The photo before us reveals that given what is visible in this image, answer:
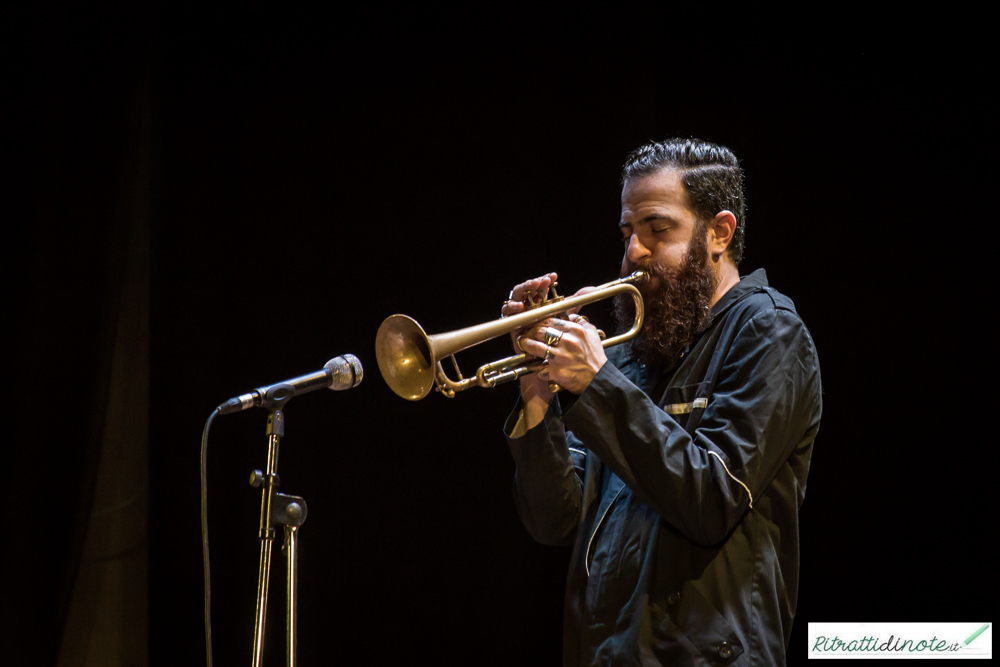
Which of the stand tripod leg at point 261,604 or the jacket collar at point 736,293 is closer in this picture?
the stand tripod leg at point 261,604

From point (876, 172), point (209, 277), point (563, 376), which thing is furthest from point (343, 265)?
point (876, 172)

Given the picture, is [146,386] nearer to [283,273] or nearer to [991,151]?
[283,273]

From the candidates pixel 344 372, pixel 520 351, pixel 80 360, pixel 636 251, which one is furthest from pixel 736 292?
pixel 80 360

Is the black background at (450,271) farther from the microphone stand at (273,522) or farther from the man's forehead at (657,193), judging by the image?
the microphone stand at (273,522)

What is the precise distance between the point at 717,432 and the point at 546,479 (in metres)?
0.49

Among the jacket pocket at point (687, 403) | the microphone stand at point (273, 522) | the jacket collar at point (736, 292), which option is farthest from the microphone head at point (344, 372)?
the jacket collar at point (736, 292)

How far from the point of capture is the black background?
2.86m

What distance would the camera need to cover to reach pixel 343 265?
9.88 ft

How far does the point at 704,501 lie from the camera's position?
170cm

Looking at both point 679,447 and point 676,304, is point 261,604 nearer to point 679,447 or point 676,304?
point 679,447

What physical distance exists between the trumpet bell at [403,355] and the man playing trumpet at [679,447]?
9.8 inches

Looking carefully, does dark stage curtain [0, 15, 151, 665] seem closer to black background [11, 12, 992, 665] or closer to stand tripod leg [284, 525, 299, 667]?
black background [11, 12, 992, 665]

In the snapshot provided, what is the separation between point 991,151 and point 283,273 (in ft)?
8.37

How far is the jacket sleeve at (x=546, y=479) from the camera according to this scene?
2.09m
